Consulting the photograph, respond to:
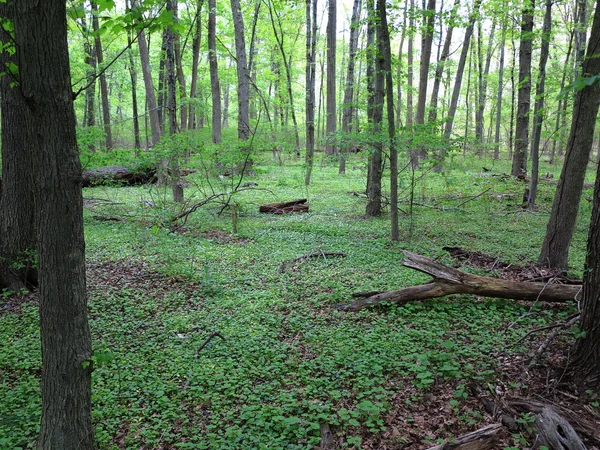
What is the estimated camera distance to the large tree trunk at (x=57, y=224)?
1.94 metres

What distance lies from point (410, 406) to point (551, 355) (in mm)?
1443

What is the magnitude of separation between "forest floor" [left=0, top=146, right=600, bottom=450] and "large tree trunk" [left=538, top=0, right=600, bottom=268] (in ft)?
1.31

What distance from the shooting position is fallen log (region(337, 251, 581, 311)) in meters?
4.58

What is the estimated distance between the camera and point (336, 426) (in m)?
2.96

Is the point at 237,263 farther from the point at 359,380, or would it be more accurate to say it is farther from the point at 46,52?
the point at 46,52

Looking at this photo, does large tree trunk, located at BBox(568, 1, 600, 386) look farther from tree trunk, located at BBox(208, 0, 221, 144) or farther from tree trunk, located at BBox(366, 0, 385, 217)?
tree trunk, located at BBox(208, 0, 221, 144)

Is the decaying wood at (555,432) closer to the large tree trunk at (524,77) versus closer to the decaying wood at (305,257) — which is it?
the decaying wood at (305,257)

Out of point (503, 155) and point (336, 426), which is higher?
point (503, 155)

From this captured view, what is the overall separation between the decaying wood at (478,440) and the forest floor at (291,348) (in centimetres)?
13

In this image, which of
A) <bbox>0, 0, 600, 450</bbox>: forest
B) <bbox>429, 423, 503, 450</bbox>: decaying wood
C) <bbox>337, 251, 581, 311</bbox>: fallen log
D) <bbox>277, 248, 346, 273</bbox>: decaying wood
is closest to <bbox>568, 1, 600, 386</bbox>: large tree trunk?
<bbox>0, 0, 600, 450</bbox>: forest

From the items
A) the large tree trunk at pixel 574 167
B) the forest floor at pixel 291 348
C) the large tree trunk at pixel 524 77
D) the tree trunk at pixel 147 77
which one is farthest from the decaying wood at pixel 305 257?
the tree trunk at pixel 147 77

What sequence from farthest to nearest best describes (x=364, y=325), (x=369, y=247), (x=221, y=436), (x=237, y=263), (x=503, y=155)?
(x=503, y=155), (x=369, y=247), (x=237, y=263), (x=364, y=325), (x=221, y=436)

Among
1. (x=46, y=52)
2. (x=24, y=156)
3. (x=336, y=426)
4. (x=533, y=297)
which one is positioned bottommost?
(x=336, y=426)

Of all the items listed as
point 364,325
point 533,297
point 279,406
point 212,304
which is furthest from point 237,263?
point 533,297
